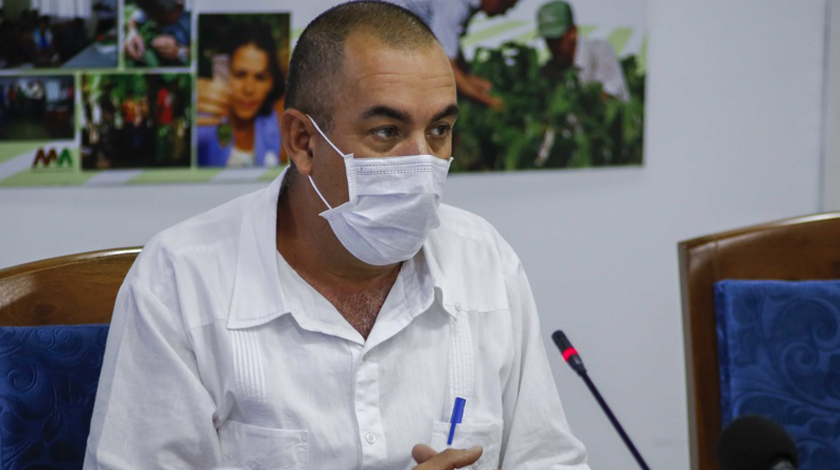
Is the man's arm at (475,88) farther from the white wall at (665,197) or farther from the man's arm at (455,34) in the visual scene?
the white wall at (665,197)

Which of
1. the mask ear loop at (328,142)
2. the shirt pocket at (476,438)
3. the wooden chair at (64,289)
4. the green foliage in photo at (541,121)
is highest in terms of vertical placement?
the green foliage in photo at (541,121)

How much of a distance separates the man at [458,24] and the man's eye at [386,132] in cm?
93

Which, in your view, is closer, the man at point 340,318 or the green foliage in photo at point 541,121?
the man at point 340,318

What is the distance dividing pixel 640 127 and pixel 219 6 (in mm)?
1115

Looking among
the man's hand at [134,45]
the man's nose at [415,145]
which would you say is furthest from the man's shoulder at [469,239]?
the man's hand at [134,45]

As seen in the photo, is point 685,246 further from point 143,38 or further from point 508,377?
point 143,38

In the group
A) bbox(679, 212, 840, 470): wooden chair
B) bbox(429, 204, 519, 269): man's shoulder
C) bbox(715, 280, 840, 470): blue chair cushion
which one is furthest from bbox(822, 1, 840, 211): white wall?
bbox(429, 204, 519, 269): man's shoulder

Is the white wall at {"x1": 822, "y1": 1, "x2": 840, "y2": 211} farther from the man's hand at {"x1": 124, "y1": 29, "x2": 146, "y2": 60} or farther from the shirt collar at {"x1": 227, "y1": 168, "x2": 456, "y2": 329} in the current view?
the man's hand at {"x1": 124, "y1": 29, "x2": 146, "y2": 60}

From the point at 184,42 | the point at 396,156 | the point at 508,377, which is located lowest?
the point at 508,377

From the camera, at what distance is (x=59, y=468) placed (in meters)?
1.44

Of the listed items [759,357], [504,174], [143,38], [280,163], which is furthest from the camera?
[504,174]

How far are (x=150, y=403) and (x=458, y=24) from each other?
4.41 feet

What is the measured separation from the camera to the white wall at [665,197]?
102 inches

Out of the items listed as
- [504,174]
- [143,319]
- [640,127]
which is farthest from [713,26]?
[143,319]
